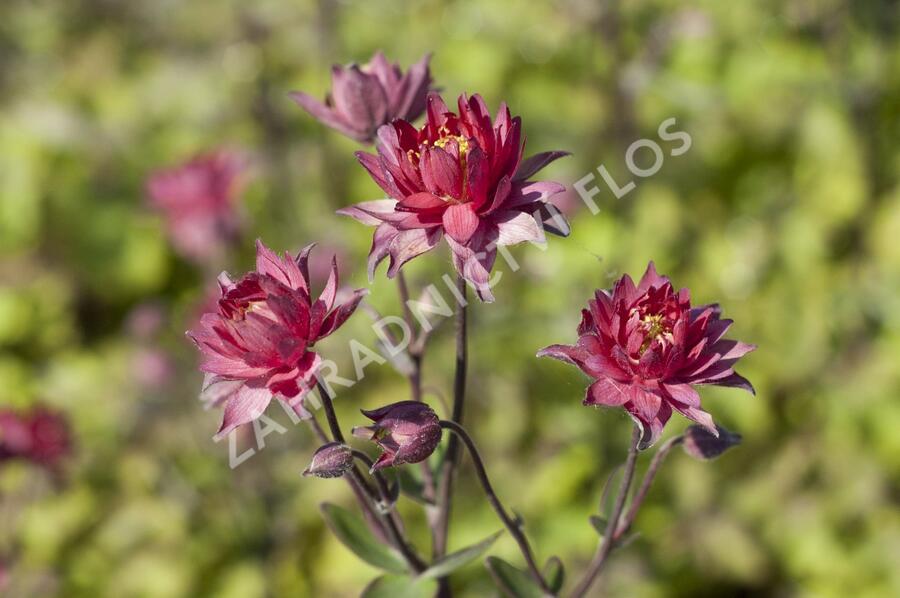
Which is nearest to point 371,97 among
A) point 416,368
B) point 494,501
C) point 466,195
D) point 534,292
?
point 466,195

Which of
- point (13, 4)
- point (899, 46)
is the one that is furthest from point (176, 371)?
point (13, 4)

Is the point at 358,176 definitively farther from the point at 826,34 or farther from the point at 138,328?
the point at 826,34

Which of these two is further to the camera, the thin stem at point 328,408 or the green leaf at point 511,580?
the green leaf at point 511,580

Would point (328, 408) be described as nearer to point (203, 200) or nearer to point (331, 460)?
point (331, 460)

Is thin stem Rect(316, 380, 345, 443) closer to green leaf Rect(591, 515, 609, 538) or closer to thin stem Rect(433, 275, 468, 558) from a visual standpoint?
thin stem Rect(433, 275, 468, 558)

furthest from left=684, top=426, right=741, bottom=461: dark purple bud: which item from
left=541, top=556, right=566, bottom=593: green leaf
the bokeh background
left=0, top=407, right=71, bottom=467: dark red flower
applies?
left=0, top=407, right=71, bottom=467: dark red flower

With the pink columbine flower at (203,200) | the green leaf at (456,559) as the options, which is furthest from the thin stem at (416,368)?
the pink columbine flower at (203,200)

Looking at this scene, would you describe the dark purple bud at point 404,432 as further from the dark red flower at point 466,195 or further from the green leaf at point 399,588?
the green leaf at point 399,588
